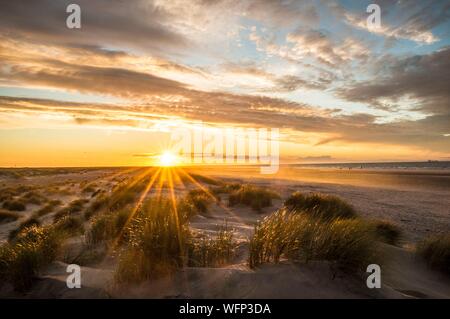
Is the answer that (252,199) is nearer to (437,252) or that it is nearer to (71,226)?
(71,226)

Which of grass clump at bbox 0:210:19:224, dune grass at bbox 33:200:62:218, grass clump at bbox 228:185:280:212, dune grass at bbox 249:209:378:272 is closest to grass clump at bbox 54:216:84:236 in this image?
→ dune grass at bbox 33:200:62:218

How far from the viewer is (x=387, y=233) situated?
33.5ft

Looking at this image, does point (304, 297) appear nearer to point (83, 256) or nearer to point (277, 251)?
point (277, 251)

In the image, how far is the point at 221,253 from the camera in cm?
601

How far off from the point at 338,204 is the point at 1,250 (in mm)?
11042

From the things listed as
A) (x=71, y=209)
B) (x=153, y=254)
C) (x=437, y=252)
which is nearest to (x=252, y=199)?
(x=71, y=209)

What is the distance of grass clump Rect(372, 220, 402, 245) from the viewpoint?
9750mm

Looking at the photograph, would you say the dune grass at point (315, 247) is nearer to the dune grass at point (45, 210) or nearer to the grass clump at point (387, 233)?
the grass clump at point (387, 233)

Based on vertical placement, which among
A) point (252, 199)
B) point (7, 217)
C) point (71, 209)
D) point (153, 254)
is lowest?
point (7, 217)

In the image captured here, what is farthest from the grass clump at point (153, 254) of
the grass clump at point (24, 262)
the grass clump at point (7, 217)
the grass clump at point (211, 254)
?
the grass clump at point (7, 217)

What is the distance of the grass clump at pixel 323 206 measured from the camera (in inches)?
475

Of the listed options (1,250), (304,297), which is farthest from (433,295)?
(1,250)

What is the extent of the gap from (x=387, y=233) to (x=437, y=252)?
2.52 meters

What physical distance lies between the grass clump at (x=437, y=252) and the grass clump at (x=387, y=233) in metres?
1.47
